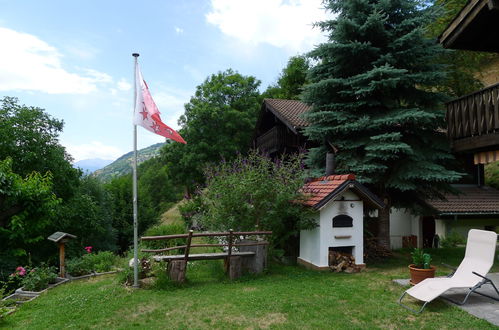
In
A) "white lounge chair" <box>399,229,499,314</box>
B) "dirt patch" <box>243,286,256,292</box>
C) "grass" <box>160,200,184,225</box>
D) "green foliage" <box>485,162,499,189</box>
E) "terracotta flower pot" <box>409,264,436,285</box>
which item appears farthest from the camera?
"grass" <box>160,200,184,225</box>

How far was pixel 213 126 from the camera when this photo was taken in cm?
2784

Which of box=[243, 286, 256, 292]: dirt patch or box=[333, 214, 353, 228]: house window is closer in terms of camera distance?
box=[243, 286, 256, 292]: dirt patch

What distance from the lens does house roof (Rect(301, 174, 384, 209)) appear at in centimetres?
862

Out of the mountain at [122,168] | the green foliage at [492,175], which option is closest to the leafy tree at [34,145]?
the mountain at [122,168]

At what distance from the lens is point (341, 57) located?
1068cm

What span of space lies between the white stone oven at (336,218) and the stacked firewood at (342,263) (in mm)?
138

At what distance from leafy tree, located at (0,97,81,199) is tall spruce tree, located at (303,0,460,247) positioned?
1201 centimetres

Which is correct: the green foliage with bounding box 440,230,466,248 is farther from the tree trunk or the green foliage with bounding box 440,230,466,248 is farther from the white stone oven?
the white stone oven

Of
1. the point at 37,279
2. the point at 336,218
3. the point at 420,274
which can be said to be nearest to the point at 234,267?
the point at 336,218

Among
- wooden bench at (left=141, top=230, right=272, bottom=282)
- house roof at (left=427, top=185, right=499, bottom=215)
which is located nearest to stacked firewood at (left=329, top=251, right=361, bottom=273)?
wooden bench at (left=141, top=230, right=272, bottom=282)

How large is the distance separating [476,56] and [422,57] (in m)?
9.42

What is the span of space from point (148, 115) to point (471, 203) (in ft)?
44.7

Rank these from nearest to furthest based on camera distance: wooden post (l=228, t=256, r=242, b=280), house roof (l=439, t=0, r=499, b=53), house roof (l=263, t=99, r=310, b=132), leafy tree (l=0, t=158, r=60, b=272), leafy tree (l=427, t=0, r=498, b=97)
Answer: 1. house roof (l=439, t=0, r=499, b=53)
2. wooden post (l=228, t=256, r=242, b=280)
3. leafy tree (l=0, t=158, r=60, b=272)
4. leafy tree (l=427, t=0, r=498, b=97)
5. house roof (l=263, t=99, r=310, b=132)

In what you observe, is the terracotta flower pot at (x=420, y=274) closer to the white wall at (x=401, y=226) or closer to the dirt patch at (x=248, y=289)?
the dirt patch at (x=248, y=289)
